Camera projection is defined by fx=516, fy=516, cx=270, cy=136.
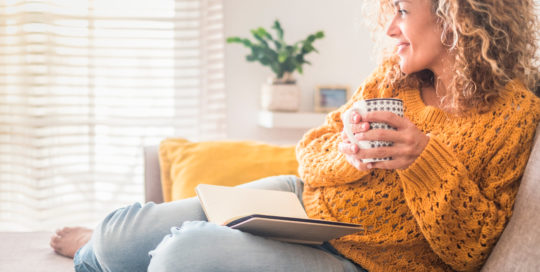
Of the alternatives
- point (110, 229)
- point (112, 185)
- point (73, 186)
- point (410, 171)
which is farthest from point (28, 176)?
point (410, 171)

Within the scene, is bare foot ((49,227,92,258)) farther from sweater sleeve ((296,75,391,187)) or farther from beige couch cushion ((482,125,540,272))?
beige couch cushion ((482,125,540,272))

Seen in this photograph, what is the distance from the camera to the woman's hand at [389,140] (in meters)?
0.81

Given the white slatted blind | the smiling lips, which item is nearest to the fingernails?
the smiling lips

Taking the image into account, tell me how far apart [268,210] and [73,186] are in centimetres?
180

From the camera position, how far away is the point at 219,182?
1.52 m

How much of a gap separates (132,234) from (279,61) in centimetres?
161

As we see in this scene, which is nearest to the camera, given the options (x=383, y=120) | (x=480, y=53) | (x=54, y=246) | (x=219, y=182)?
(x=383, y=120)

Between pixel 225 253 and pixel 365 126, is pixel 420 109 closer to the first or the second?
pixel 365 126

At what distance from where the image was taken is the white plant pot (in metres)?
2.61

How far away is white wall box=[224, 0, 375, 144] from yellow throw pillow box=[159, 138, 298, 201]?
1.24 m

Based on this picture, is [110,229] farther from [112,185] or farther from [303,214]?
[112,185]

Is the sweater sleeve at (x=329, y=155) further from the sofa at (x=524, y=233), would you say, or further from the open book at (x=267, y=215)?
the sofa at (x=524, y=233)

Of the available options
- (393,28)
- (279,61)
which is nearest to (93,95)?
(279,61)

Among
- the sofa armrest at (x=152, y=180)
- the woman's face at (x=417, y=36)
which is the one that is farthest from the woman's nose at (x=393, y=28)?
the sofa armrest at (x=152, y=180)
